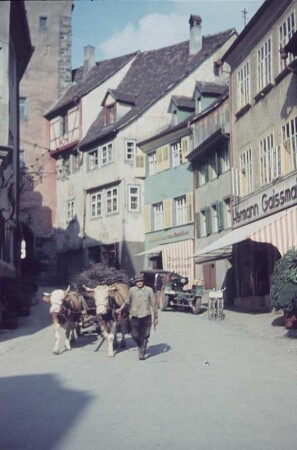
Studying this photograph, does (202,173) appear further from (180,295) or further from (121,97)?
(121,97)

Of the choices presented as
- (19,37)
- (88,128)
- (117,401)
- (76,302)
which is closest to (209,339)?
(76,302)

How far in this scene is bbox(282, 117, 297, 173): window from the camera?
21.5 m

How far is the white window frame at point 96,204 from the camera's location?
139ft

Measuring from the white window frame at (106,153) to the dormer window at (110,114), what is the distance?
6.08 feet

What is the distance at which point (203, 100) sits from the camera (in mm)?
35188

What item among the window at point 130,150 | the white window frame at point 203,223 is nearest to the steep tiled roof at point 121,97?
the window at point 130,150

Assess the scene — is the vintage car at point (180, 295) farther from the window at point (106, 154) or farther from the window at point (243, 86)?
the window at point (106, 154)

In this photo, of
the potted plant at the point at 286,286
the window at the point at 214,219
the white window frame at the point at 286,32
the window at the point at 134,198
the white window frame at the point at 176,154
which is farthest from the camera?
the window at the point at 134,198

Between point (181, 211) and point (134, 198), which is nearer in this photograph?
point (181, 211)

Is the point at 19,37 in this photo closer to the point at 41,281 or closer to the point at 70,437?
the point at 70,437

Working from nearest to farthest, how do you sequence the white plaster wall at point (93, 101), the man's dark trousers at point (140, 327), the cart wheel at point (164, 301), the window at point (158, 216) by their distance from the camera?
the man's dark trousers at point (140, 327) → the cart wheel at point (164, 301) → the window at point (158, 216) → the white plaster wall at point (93, 101)

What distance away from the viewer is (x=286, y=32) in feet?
72.1

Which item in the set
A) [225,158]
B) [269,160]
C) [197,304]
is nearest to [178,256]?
[225,158]

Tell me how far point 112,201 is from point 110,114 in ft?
19.8
